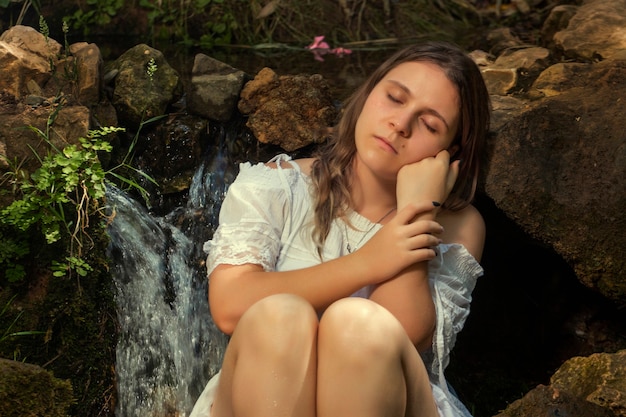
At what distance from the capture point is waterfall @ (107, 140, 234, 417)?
11.2 ft

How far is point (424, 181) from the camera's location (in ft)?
8.41

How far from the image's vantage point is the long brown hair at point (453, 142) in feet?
8.86

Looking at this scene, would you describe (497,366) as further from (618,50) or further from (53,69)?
(53,69)

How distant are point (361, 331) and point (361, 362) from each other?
0.08 metres

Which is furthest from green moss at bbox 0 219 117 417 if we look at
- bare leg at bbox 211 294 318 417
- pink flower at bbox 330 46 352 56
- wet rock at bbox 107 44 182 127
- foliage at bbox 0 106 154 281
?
pink flower at bbox 330 46 352 56

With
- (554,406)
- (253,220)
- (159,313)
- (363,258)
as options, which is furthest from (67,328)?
(554,406)

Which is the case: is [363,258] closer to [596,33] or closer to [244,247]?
[244,247]

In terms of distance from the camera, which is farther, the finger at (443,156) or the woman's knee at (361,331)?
the finger at (443,156)

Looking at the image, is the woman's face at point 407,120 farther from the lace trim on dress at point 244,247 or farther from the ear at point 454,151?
the lace trim on dress at point 244,247

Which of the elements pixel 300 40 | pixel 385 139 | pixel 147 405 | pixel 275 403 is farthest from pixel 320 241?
pixel 300 40

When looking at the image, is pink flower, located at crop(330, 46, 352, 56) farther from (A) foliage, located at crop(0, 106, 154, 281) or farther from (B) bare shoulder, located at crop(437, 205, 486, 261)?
(B) bare shoulder, located at crop(437, 205, 486, 261)

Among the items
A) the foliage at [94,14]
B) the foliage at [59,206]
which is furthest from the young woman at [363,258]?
the foliage at [94,14]

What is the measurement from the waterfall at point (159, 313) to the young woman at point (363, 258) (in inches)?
37.0

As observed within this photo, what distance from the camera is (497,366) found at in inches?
152
